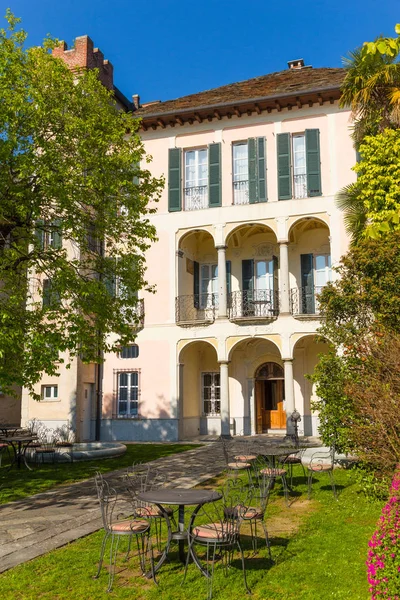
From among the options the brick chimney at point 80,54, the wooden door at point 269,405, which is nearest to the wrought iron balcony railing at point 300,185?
the wooden door at point 269,405

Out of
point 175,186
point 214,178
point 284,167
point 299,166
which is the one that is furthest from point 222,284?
point 299,166

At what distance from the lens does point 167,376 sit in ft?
74.1

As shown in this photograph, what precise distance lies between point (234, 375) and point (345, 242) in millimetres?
7186

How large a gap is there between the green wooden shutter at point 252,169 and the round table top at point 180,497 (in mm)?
16798

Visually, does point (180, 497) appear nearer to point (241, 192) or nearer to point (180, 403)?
point (180, 403)

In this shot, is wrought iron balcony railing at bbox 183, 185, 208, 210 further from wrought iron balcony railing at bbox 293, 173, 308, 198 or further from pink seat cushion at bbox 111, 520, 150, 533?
pink seat cushion at bbox 111, 520, 150, 533

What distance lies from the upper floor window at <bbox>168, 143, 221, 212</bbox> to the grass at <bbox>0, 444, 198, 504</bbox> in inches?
392

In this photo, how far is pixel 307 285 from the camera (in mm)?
22750

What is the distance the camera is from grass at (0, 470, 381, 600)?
566 centimetres

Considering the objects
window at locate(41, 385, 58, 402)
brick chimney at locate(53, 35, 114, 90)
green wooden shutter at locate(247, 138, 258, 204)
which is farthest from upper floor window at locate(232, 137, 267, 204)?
window at locate(41, 385, 58, 402)

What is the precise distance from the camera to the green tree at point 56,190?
10867 mm

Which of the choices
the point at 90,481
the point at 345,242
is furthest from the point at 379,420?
the point at 345,242

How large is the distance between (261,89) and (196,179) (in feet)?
15.1

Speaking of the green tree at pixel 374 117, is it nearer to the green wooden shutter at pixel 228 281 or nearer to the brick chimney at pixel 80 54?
the green wooden shutter at pixel 228 281
